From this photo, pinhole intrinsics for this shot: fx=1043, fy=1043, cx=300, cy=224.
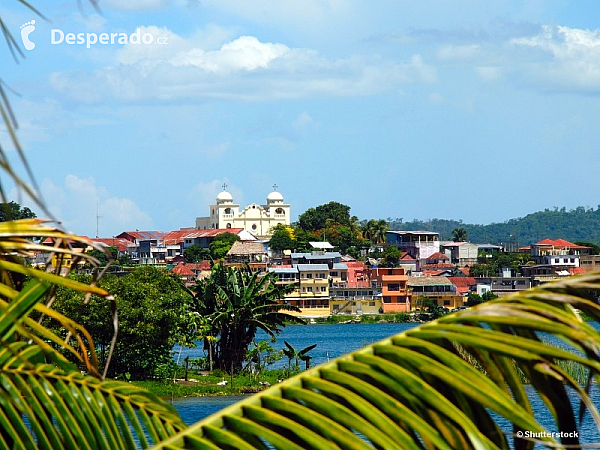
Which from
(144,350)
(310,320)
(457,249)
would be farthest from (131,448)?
(457,249)

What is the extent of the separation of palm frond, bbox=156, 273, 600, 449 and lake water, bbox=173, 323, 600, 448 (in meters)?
14.9

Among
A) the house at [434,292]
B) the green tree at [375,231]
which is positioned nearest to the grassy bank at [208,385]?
the house at [434,292]

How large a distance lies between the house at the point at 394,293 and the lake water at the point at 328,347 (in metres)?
2.03

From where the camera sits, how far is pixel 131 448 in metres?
2.77

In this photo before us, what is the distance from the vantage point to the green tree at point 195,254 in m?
122

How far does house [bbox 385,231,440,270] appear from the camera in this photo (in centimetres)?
12812

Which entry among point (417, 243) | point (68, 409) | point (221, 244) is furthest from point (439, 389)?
point (417, 243)

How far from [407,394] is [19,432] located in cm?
109

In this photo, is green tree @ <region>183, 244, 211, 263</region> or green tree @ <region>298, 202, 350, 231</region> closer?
green tree @ <region>183, 244, 211, 263</region>

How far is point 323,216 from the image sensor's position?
5497 inches

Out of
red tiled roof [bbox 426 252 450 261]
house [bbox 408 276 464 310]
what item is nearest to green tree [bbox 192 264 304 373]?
house [bbox 408 276 464 310]

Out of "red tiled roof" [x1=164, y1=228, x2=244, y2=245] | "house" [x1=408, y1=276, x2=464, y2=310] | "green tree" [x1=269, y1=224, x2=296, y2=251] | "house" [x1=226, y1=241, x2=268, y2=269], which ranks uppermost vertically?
"red tiled roof" [x1=164, y1=228, x2=244, y2=245]

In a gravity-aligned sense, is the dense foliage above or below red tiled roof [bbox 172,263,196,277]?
below

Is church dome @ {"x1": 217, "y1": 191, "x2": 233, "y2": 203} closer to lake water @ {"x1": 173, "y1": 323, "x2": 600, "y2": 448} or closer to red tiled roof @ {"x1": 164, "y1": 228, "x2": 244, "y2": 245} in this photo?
red tiled roof @ {"x1": 164, "y1": 228, "x2": 244, "y2": 245}
